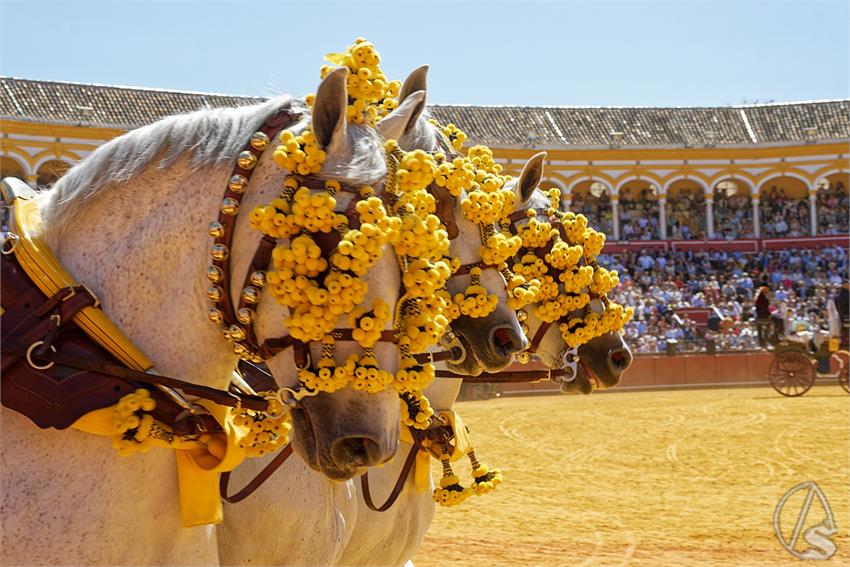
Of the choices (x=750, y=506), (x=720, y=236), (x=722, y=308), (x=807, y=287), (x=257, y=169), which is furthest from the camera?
(x=720, y=236)

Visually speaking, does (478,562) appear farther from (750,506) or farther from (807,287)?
(807,287)

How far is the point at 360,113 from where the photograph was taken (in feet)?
8.64

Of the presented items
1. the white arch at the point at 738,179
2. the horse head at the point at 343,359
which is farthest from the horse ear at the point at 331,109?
the white arch at the point at 738,179

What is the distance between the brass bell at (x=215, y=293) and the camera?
8.18ft

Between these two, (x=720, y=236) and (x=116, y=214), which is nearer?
(x=116, y=214)

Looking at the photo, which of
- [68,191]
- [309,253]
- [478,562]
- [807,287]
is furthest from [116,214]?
[807,287]

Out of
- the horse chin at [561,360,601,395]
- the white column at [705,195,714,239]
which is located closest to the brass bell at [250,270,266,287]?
the horse chin at [561,360,601,395]

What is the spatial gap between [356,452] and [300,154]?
2.32 feet

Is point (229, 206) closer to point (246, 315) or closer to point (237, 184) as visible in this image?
point (237, 184)

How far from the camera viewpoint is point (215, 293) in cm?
249

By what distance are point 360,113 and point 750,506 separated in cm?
795

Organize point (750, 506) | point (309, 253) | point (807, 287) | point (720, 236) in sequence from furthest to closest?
point (720, 236), point (807, 287), point (750, 506), point (309, 253)

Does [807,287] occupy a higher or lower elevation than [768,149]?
lower

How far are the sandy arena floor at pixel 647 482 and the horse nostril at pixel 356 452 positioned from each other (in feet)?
16.6
